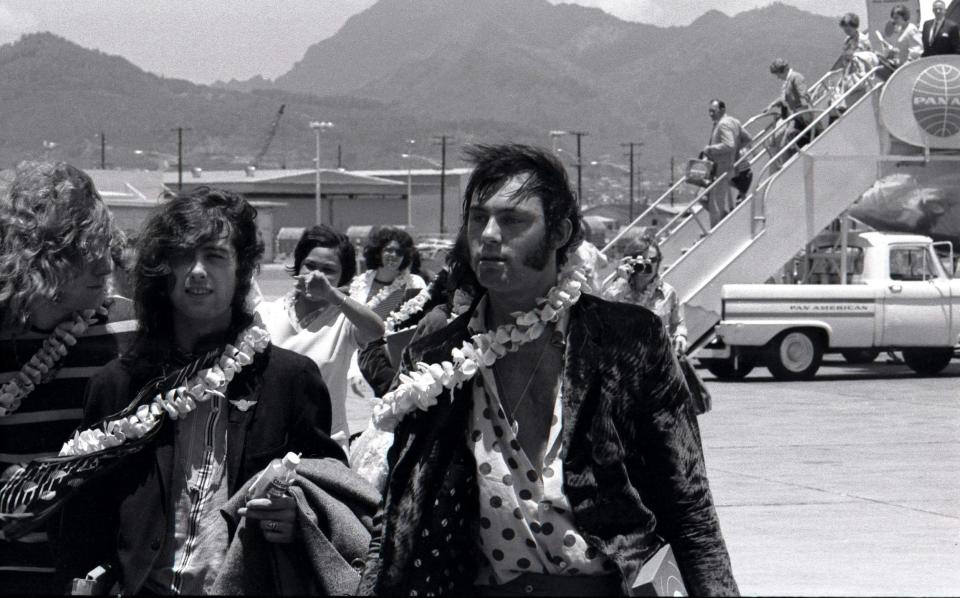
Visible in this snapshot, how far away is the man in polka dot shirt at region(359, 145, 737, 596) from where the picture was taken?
326 cm

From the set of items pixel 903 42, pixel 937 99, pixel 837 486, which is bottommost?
pixel 837 486

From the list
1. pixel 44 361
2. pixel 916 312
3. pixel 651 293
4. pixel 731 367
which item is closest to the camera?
pixel 44 361

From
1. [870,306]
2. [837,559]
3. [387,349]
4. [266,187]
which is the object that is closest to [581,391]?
[387,349]

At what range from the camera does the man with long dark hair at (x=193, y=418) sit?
11.9 ft

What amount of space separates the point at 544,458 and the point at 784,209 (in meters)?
18.0

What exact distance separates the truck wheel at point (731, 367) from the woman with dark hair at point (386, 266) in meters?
9.30

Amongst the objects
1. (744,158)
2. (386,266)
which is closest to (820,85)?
(744,158)

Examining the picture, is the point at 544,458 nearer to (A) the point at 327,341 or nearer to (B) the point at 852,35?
(A) the point at 327,341

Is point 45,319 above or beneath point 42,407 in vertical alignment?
above

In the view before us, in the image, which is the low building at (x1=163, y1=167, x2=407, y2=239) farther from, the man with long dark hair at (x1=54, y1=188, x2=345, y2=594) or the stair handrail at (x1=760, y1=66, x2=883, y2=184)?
the man with long dark hair at (x1=54, y1=188, x2=345, y2=594)

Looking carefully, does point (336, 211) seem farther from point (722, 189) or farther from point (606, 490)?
point (606, 490)

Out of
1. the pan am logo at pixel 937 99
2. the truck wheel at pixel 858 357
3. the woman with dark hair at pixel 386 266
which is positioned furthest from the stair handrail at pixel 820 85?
the woman with dark hair at pixel 386 266

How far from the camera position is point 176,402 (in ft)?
12.2

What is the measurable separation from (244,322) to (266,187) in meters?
117
